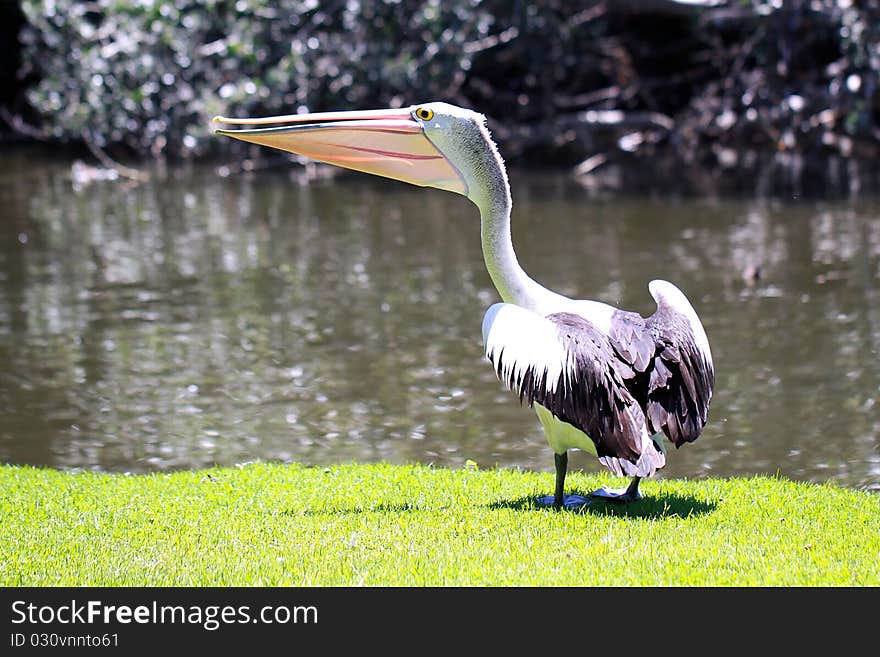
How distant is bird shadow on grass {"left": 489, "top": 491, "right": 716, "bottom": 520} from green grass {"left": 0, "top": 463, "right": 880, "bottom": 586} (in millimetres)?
14

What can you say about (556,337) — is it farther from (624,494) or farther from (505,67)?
(505,67)

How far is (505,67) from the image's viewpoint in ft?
74.7

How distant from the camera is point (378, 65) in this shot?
754 inches

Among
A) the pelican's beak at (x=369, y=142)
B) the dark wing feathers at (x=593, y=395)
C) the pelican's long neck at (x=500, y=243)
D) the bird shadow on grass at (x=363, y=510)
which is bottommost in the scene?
the bird shadow on grass at (x=363, y=510)

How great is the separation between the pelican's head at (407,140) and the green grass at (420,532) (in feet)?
5.03

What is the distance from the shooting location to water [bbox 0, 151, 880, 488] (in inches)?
307

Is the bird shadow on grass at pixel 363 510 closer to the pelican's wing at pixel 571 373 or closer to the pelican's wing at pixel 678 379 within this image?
the pelican's wing at pixel 571 373

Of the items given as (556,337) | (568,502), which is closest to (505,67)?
(568,502)

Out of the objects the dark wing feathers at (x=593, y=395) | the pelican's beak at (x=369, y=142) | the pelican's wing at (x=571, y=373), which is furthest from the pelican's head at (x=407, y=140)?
the dark wing feathers at (x=593, y=395)

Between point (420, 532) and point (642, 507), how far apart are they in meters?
1.08

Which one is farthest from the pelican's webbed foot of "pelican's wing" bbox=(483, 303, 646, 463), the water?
the water

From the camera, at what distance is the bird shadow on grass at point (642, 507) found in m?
5.38

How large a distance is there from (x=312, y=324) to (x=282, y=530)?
5666 millimetres

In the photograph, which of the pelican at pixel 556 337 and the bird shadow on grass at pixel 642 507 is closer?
the pelican at pixel 556 337
